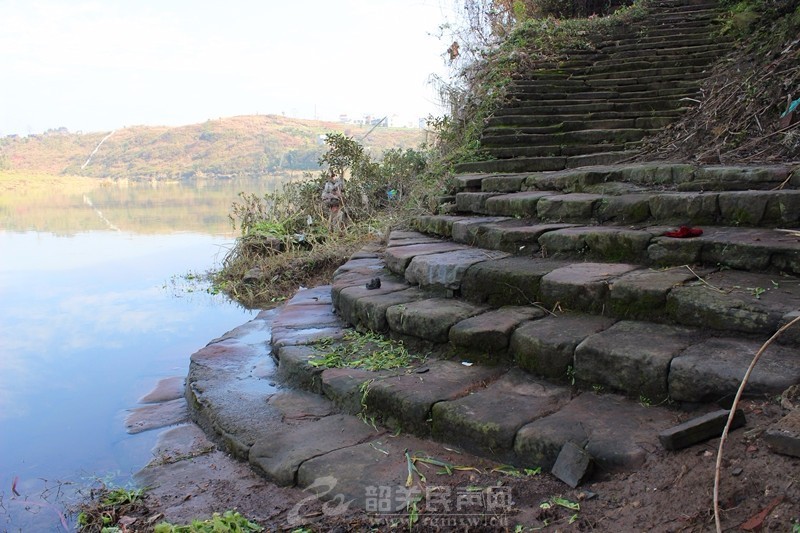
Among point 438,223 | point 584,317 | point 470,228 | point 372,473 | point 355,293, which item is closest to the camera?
point 372,473

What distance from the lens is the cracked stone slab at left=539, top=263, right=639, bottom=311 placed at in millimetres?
2536

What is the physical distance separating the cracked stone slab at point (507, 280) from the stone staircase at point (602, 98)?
2507 millimetres

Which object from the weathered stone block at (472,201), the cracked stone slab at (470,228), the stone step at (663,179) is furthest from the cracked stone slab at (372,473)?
the weathered stone block at (472,201)

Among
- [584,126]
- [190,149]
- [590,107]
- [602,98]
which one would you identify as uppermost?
[190,149]

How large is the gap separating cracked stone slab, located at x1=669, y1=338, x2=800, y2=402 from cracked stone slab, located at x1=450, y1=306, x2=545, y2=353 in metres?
0.75

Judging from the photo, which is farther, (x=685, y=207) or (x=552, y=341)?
(x=685, y=207)

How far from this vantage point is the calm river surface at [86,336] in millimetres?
2717

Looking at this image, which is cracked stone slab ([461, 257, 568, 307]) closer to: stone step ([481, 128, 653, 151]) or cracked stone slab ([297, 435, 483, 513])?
cracked stone slab ([297, 435, 483, 513])

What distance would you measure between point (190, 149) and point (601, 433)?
31.7 m

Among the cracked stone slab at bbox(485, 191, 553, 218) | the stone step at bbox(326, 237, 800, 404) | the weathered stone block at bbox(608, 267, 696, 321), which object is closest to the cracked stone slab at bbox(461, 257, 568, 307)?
the stone step at bbox(326, 237, 800, 404)

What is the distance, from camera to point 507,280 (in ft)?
9.58

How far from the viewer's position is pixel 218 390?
3.04 metres

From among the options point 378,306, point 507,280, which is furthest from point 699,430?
point 378,306

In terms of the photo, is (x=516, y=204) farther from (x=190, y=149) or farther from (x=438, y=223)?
(x=190, y=149)
